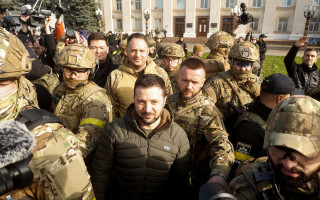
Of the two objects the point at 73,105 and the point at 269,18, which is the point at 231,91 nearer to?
the point at 73,105

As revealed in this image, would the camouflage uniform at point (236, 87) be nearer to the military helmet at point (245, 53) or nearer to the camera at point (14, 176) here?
the military helmet at point (245, 53)

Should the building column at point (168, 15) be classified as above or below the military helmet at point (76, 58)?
above

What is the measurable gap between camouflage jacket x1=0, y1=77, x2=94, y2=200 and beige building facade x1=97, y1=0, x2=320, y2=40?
37293mm

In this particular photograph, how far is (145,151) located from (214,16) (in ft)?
126

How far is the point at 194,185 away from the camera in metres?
2.96

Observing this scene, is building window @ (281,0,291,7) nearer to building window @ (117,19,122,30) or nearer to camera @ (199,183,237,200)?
building window @ (117,19,122,30)

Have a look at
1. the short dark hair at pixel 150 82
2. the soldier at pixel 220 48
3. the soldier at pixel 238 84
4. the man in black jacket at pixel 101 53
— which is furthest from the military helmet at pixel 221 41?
the short dark hair at pixel 150 82

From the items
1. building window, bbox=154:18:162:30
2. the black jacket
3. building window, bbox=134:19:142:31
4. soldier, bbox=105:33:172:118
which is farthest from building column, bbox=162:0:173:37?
soldier, bbox=105:33:172:118

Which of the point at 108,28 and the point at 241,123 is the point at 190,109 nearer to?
the point at 241,123

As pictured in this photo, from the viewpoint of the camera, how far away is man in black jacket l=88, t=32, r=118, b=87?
423 cm

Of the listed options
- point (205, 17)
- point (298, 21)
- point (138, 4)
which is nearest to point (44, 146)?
point (205, 17)

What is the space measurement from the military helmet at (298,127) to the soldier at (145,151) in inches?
41.2

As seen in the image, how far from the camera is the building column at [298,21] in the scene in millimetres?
33984

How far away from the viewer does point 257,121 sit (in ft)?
8.20
